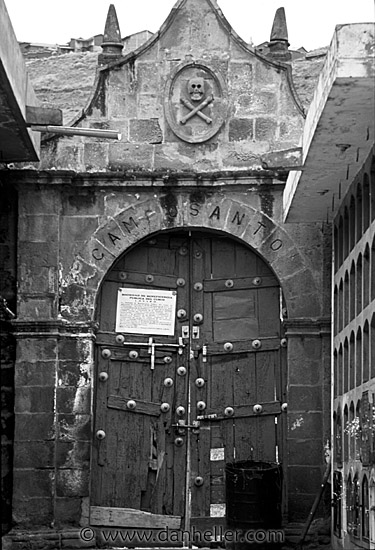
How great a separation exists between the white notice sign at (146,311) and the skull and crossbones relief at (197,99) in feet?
5.70

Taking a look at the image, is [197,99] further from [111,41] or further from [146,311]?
[146,311]

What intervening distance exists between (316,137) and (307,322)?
318cm

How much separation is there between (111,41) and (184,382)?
3.52 meters

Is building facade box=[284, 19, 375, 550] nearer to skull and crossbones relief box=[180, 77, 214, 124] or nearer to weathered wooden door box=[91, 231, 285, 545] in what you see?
weathered wooden door box=[91, 231, 285, 545]

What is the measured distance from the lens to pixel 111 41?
1366 cm

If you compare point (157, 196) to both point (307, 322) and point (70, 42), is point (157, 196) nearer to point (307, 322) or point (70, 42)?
point (307, 322)

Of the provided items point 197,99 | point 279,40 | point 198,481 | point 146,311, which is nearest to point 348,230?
point 197,99

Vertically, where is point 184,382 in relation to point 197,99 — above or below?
below

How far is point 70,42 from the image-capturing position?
18781mm

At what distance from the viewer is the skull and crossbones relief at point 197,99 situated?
13.2m

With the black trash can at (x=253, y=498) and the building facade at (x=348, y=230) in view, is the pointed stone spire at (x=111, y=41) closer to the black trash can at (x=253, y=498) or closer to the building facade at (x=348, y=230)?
the building facade at (x=348, y=230)

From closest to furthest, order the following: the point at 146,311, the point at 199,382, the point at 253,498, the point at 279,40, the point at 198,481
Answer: the point at 253,498 → the point at 198,481 → the point at 199,382 → the point at 146,311 → the point at 279,40

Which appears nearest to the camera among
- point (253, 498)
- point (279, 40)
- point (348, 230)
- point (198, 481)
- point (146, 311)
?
point (348, 230)

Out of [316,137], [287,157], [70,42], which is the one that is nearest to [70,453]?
[287,157]
